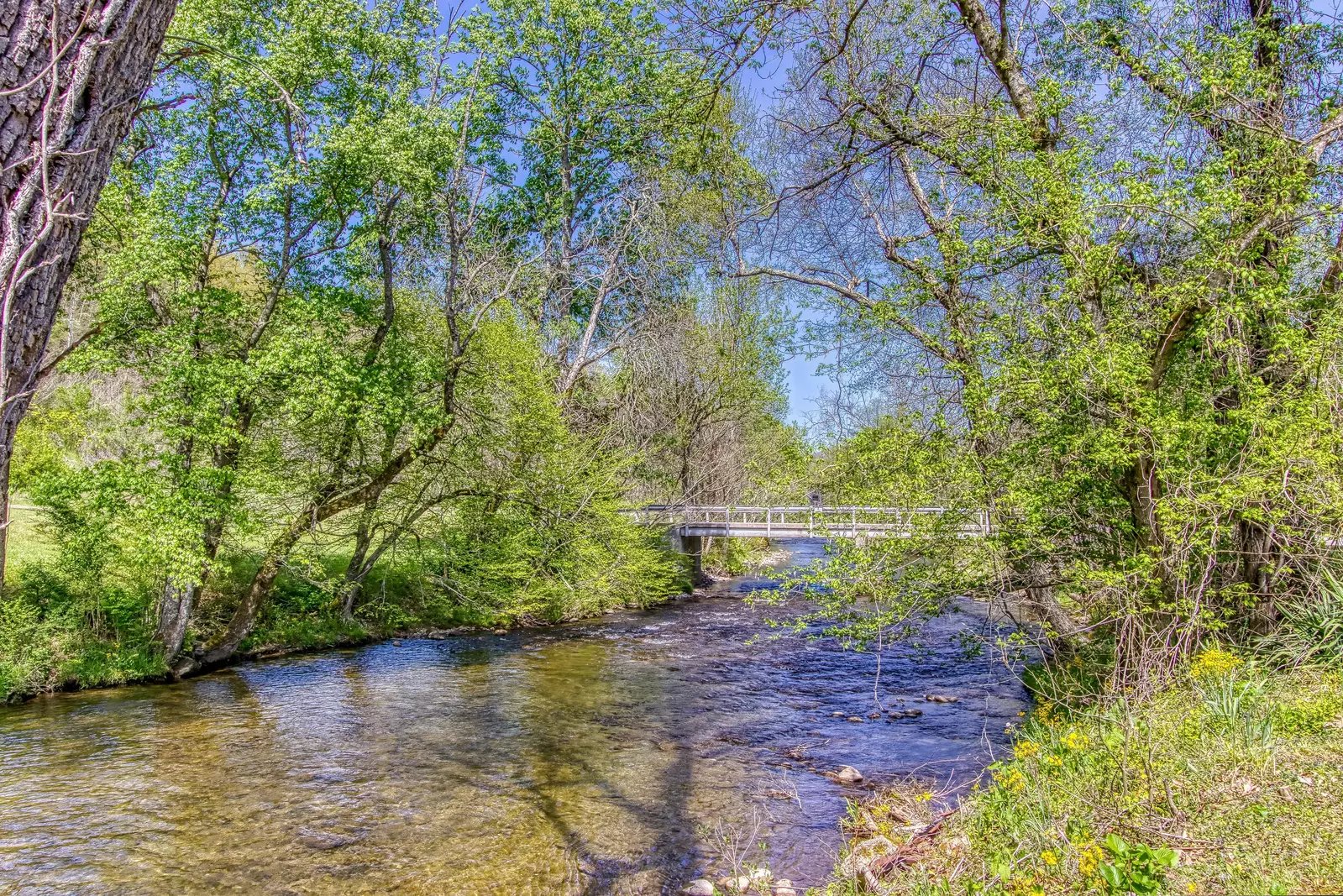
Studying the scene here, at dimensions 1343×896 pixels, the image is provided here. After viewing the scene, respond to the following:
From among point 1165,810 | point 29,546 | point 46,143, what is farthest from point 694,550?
point 46,143

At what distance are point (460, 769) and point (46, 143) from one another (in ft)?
25.7

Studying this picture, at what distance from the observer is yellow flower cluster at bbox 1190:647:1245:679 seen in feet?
18.2

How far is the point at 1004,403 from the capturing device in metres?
7.19

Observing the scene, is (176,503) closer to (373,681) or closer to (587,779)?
(373,681)

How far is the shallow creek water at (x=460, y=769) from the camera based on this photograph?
5988 mm

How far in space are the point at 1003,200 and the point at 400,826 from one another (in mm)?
8023

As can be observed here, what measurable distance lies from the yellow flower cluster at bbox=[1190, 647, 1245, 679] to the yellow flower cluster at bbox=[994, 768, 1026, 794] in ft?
5.86

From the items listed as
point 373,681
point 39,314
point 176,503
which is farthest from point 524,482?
point 39,314

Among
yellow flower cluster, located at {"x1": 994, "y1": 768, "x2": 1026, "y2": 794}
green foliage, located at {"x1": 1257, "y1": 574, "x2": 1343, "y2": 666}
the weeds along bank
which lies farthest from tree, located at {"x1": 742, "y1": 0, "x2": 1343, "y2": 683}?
the weeds along bank

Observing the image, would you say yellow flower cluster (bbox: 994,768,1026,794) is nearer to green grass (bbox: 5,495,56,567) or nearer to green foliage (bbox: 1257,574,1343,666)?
green foliage (bbox: 1257,574,1343,666)

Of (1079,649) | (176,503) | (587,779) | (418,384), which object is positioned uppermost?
(418,384)

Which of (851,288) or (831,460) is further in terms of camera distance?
(851,288)

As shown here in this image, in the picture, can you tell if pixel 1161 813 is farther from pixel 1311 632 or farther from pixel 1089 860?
pixel 1311 632

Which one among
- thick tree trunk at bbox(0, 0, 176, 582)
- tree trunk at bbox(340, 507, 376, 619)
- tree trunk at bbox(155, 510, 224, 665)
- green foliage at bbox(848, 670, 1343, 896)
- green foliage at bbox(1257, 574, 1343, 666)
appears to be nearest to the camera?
thick tree trunk at bbox(0, 0, 176, 582)
